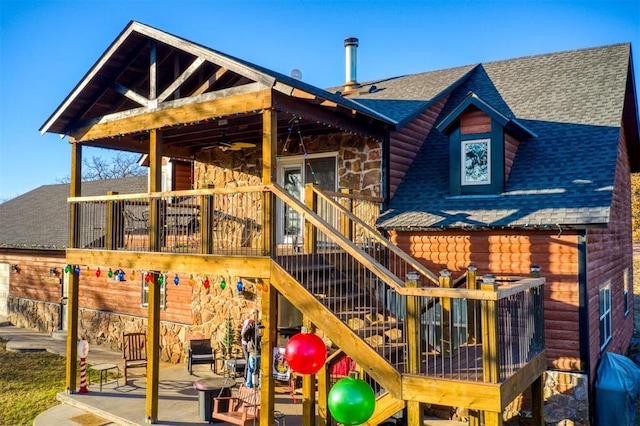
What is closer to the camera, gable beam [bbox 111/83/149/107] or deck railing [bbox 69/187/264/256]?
deck railing [bbox 69/187/264/256]

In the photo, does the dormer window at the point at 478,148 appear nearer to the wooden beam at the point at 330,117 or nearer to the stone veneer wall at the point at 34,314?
the wooden beam at the point at 330,117

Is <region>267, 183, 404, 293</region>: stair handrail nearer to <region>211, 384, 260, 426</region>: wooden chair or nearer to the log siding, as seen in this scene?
the log siding

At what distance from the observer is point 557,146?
10.4 m

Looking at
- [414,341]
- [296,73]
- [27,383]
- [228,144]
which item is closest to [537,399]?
[414,341]

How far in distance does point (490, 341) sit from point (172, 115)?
662 centimetres

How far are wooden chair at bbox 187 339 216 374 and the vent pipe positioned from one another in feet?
26.2

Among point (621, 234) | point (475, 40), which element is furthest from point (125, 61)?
point (475, 40)

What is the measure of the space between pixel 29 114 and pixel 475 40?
127ft

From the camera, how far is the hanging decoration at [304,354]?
6.52 metres

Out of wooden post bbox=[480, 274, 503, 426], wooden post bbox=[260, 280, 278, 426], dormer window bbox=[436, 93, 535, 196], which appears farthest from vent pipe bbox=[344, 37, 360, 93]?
wooden post bbox=[480, 274, 503, 426]

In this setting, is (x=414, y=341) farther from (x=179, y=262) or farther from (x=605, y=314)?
(x=605, y=314)

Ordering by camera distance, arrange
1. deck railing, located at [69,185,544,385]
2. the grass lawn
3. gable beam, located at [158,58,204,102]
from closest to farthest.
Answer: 1. deck railing, located at [69,185,544,385]
2. gable beam, located at [158,58,204,102]
3. the grass lawn

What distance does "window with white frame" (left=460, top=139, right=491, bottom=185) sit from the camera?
32.7 ft

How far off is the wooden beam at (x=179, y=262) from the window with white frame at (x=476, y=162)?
4594 mm
